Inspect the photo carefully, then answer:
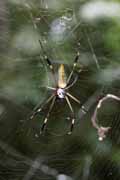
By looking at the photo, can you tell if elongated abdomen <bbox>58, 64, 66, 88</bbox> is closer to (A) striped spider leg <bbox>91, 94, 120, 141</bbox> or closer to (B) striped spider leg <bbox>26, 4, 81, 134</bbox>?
(B) striped spider leg <bbox>26, 4, 81, 134</bbox>

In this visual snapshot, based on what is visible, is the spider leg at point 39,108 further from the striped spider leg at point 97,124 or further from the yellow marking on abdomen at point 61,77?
the striped spider leg at point 97,124

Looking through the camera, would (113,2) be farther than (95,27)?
No

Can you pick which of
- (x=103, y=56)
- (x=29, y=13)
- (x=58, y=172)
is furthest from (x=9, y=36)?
(x=58, y=172)

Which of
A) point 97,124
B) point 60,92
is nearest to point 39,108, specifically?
point 60,92

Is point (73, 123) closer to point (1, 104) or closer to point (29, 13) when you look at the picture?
point (1, 104)

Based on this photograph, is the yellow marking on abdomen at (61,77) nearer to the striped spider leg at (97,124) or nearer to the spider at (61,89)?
the spider at (61,89)

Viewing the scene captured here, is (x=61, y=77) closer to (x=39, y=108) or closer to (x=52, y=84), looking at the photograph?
(x=52, y=84)

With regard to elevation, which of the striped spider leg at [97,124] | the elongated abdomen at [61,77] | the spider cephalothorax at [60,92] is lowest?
the striped spider leg at [97,124]

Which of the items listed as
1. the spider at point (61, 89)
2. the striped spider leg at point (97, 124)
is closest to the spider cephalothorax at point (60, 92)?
the spider at point (61, 89)

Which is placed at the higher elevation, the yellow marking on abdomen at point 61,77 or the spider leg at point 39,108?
the yellow marking on abdomen at point 61,77
